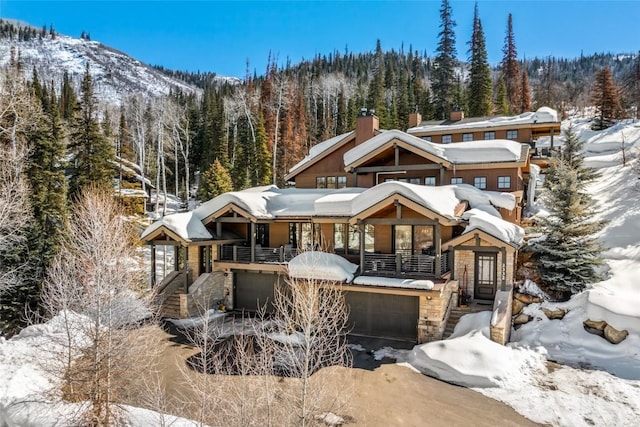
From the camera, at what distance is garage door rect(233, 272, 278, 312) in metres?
19.2

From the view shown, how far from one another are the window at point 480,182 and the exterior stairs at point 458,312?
7.09 m

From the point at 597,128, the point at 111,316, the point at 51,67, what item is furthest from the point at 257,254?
the point at 51,67

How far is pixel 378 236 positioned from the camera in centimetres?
1797

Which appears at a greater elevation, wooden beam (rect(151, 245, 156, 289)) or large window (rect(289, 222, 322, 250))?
large window (rect(289, 222, 322, 250))

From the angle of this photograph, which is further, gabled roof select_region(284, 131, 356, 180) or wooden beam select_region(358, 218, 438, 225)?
gabled roof select_region(284, 131, 356, 180)

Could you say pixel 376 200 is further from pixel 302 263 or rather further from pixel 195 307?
pixel 195 307

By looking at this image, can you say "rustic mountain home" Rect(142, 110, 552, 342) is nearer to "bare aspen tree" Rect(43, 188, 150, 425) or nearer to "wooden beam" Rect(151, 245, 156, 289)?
"wooden beam" Rect(151, 245, 156, 289)

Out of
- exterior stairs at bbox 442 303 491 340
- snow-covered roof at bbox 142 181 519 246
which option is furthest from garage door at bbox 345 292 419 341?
snow-covered roof at bbox 142 181 519 246

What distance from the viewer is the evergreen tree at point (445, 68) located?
42.4 meters

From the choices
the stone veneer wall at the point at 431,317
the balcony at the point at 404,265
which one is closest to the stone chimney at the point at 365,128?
the balcony at the point at 404,265

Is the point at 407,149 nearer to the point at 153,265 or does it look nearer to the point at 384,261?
the point at 384,261

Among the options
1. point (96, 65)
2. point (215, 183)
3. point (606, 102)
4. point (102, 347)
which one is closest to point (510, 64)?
point (606, 102)

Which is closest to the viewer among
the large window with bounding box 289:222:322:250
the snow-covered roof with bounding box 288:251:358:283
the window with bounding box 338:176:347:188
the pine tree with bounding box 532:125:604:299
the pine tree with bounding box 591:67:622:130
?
the snow-covered roof with bounding box 288:251:358:283

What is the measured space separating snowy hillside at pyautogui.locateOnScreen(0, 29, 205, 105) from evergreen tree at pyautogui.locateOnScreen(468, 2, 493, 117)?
9114 cm
